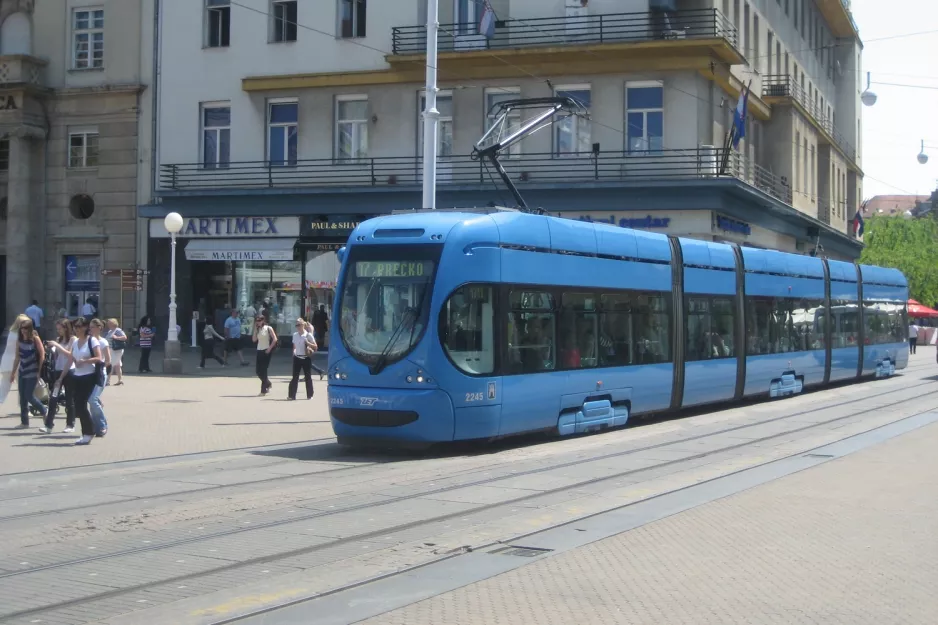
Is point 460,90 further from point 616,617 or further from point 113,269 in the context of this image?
point 616,617

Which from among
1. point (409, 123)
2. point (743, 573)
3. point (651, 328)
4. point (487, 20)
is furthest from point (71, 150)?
point (743, 573)

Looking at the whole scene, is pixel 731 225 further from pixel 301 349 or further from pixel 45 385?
pixel 45 385

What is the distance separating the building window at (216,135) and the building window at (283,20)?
2853 millimetres

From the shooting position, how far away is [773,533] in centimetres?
937

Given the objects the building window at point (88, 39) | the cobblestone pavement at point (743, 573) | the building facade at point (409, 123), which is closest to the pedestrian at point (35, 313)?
the building facade at point (409, 123)

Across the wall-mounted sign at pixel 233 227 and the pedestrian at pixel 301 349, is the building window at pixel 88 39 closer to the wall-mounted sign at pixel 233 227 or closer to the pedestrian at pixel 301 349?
the wall-mounted sign at pixel 233 227

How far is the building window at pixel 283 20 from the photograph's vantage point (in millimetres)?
35969

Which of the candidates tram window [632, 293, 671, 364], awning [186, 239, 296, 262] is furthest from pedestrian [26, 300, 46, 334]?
tram window [632, 293, 671, 364]

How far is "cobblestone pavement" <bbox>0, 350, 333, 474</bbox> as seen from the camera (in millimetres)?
14844

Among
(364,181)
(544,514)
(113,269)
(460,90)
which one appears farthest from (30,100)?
(544,514)

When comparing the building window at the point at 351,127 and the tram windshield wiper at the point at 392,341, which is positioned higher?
the building window at the point at 351,127

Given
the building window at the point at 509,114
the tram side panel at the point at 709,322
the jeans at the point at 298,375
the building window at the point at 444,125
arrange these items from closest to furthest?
the tram side panel at the point at 709,322
the jeans at the point at 298,375
the building window at the point at 509,114
the building window at the point at 444,125

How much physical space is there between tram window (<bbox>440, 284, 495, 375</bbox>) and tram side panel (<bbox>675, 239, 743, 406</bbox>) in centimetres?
635

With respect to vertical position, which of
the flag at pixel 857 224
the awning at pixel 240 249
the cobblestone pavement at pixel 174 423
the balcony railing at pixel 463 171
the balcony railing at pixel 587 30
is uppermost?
the balcony railing at pixel 587 30
